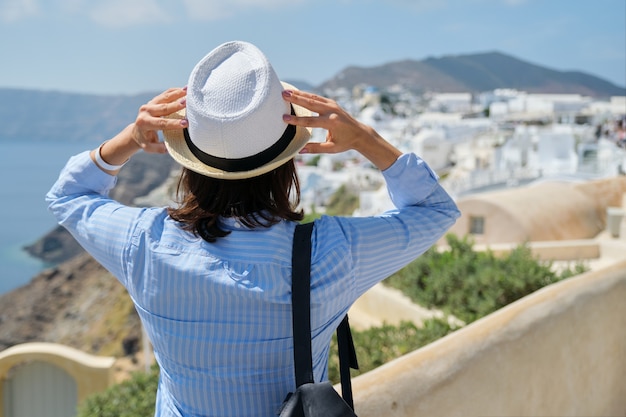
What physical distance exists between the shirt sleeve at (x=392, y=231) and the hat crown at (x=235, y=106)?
0.22 metres

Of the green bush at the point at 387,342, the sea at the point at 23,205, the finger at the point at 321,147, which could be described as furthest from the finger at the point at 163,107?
the sea at the point at 23,205

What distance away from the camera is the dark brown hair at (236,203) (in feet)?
4.17

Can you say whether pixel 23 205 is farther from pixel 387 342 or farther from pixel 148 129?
pixel 148 129

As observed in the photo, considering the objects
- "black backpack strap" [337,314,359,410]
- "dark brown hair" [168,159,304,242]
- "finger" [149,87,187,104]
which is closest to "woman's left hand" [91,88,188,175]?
"finger" [149,87,187,104]

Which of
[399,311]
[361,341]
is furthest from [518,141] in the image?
[361,341]

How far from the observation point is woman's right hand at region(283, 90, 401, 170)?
130 cm

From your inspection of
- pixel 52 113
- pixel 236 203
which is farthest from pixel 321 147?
pixel 52 113

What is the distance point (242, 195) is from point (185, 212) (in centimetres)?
12

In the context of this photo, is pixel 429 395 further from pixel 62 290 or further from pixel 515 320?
pixel 62 290

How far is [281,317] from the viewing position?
4.03ft

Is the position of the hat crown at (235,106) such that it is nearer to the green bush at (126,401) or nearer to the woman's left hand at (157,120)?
the woman's left hand at (157,120)

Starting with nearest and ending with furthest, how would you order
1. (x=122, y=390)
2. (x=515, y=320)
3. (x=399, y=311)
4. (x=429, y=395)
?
1. (x=429, y=395)
2. (x=515, y=320)
3. (x=122, y=390)
4. (x=399, y=311)

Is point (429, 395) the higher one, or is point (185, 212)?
point (185, 212)

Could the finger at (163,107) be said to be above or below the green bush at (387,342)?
above
